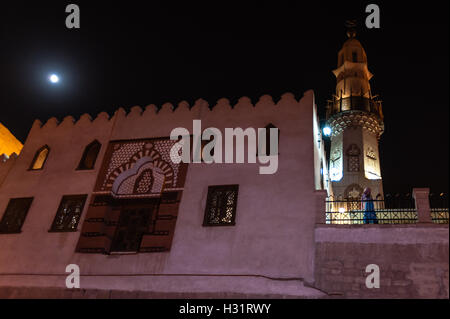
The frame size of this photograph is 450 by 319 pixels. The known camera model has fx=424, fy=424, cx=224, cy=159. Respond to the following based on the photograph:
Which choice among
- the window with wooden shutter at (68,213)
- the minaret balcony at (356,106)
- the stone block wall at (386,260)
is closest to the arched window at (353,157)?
the minaret balcony at (356,106)

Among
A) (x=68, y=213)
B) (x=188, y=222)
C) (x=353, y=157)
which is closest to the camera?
(x=188, y=222)

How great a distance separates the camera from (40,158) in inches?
550

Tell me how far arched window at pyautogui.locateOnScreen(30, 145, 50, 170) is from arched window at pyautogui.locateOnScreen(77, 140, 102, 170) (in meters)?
1.50

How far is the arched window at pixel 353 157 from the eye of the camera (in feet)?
74.4

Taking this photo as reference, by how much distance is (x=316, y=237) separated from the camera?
31.8 ft

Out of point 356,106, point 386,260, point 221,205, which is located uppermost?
point 356,106

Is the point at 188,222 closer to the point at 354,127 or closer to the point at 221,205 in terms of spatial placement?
the point at 221,205

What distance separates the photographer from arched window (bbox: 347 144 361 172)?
2267 cm

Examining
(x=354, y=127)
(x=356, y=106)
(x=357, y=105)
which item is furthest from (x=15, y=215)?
(x=357, y=105)

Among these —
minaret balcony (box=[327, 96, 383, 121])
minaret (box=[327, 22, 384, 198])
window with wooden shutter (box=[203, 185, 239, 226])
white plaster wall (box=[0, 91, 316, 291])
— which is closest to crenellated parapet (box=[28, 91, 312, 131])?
white plaster wall (box=[0, 91, 316, 291])

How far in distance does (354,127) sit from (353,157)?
199 cm

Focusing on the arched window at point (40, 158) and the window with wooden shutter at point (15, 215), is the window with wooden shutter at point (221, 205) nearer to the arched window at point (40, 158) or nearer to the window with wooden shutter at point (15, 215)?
the window with wooden shutter at point (15, 215)

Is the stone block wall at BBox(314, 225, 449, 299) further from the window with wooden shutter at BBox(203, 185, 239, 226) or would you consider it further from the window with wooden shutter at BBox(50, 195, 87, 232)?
the window with wooden shutter at BBox(50, 195, 87, 232)
